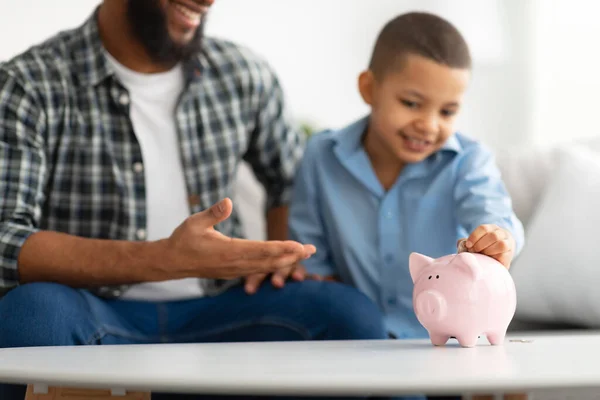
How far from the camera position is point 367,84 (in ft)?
5.25

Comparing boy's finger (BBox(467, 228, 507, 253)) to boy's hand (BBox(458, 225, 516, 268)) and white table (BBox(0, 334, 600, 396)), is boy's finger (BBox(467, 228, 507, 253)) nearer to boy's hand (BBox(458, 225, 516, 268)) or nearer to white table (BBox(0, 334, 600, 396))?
boy's hand (BBox(458, 225, 516, 268))

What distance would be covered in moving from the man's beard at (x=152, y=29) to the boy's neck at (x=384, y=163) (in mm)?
435

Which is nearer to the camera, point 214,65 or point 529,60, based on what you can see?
point 214,65

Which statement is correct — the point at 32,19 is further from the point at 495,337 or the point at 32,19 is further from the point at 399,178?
the point at 495,337

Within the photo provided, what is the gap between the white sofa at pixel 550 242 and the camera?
1.56 meters

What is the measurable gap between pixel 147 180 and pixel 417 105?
0.55 m

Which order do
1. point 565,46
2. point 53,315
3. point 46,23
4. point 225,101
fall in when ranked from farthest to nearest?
point 565,46
point 46,23
point 225,101
point 53,315

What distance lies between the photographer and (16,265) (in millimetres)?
1333

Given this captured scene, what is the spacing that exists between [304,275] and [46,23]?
3.15 feet

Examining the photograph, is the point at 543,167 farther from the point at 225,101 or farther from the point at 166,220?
the point at 166,220

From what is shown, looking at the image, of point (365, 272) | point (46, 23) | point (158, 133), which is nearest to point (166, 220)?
point (158, 133)

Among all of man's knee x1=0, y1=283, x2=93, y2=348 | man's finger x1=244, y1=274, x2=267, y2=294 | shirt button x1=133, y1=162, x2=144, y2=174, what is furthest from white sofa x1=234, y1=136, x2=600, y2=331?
man's knee x1=0, y1=283, x2=93, y2=348

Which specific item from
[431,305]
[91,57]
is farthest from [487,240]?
[91,57]

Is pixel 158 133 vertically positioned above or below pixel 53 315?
above
